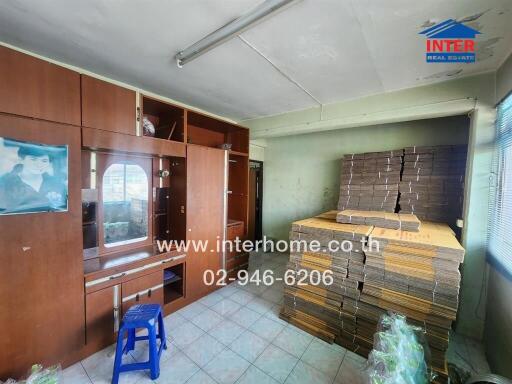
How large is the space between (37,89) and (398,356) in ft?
10.4

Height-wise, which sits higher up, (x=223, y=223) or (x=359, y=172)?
(x=359, y=172)

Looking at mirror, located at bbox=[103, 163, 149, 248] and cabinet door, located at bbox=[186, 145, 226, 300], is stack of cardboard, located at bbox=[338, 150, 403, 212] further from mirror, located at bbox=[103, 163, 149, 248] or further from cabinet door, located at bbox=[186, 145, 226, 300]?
mirror, located at bbox=[103, 163, 149, 248]

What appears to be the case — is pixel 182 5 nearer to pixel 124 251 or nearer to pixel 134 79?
pixel 134 79

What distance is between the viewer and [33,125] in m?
1.54

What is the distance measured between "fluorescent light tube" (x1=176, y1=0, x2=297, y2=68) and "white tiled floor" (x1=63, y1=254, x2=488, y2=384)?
270 cm

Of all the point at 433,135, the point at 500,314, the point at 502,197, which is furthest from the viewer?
the point at 433,135

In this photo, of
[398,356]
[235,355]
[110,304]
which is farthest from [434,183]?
[110,304]

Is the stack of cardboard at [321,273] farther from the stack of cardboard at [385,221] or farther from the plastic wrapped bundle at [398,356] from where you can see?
the plastic wrapped bundle at [398,356]

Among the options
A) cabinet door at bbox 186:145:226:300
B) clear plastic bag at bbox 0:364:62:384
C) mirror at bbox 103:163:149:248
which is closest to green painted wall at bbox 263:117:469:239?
cabinet door at bbox 186:145:226:300

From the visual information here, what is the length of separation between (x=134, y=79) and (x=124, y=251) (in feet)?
6.50

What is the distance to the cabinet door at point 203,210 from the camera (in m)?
2.67

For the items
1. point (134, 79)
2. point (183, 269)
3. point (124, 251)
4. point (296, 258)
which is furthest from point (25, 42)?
point (296, 258)

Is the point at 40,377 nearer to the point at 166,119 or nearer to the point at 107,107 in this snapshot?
the point at 107,107

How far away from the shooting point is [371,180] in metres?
3.09
